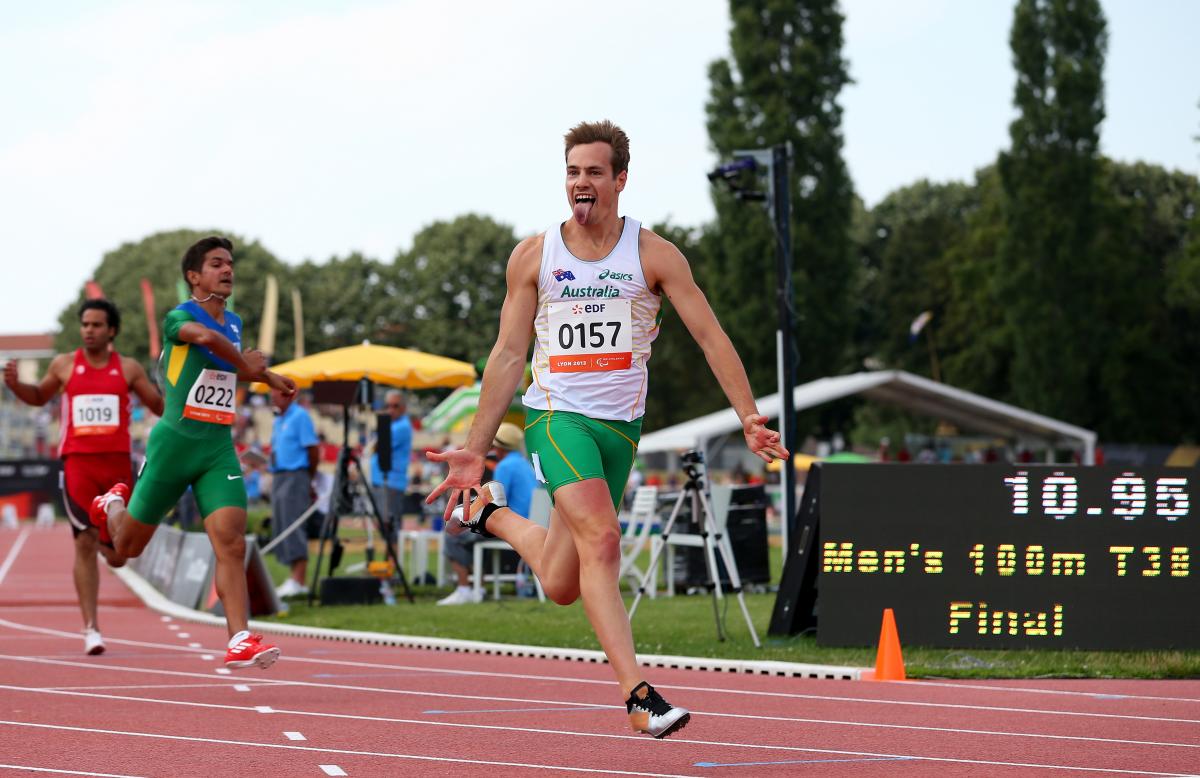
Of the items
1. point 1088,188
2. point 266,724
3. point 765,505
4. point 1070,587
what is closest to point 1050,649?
point 1070,587

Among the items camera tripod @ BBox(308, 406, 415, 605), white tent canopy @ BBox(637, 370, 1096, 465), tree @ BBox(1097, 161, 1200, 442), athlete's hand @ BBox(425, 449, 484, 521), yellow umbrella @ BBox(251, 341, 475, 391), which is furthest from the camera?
tree @ BBox(1097, 161, 1200, 442)

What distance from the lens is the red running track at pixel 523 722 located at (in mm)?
6258

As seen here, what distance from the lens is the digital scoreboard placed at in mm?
10688

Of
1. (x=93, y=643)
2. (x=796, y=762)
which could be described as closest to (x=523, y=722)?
(x=796, y=762)

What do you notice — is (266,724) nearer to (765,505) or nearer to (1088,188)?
(765,505)

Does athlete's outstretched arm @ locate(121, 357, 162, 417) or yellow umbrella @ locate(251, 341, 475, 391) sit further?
yellow umbrella @ locate(251, 341, 475, 391)

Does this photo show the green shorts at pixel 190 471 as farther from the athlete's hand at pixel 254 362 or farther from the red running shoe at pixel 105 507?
the red running shoe at pixel 105 507

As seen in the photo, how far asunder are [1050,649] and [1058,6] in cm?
5121

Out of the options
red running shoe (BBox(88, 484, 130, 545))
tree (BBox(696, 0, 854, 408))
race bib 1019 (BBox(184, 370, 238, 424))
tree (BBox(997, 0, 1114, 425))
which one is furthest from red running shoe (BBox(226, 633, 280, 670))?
tree (BBox(997, 0, 1114, 425))

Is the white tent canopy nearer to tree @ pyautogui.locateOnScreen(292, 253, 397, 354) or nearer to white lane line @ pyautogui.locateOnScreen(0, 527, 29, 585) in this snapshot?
white lane line @ pyautogui.locateOnScreen(0, 527, 29, 585)

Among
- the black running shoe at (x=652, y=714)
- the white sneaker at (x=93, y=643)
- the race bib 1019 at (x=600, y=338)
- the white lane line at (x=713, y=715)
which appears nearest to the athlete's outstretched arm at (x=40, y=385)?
the white sneaker at (x=93, y=643)

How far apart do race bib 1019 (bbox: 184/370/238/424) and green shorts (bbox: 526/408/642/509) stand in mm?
3154

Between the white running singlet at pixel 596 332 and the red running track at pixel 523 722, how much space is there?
1.32 m

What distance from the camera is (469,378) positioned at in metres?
19.7
